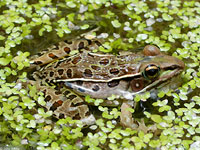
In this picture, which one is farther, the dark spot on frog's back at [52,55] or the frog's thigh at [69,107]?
the dark spot on frog's back at [52,55]

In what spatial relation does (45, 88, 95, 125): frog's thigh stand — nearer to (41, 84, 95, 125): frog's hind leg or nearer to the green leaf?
(41, 84, 95, 125): frog's hind leg

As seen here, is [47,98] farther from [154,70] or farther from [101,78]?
[154,70]

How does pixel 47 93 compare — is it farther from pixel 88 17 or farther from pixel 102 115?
pixel 88 17

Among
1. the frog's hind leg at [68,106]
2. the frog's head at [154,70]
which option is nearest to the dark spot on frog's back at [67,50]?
the frog's hind leg at [68,106]

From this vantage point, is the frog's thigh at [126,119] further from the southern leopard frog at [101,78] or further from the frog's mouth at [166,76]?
the frog's mouth at [166,76]

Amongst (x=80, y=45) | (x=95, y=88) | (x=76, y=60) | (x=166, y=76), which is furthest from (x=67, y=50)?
(x=166, y=76)

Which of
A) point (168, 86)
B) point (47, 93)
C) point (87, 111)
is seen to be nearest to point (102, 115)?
point (87, 111)

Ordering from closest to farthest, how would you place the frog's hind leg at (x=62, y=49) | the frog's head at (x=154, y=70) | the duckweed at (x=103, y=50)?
the duckweed at (x=103, y=50), the frog's head at (x=154, y=70), the frog's hind leg at (x=62, y=49)
